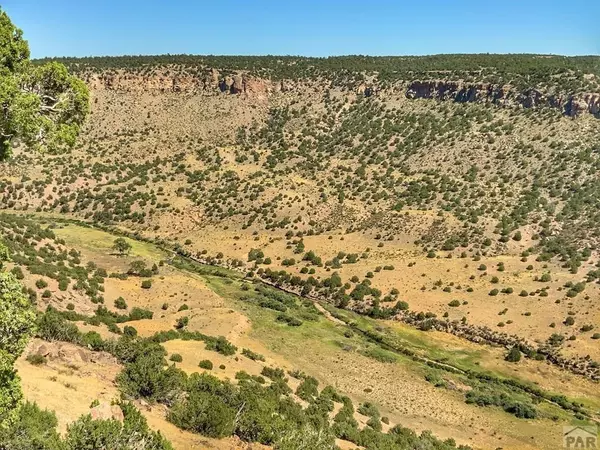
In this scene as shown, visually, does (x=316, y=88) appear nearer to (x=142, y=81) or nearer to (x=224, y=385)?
(x=142, y=81)

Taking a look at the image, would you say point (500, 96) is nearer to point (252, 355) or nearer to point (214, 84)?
point (214, 84)

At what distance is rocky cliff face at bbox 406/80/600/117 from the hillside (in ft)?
1.10

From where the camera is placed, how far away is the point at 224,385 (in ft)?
67.2

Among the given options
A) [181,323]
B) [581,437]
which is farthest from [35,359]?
[581,437]

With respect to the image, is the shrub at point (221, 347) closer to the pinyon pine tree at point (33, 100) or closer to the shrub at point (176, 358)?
the shrub at point (176, 358)

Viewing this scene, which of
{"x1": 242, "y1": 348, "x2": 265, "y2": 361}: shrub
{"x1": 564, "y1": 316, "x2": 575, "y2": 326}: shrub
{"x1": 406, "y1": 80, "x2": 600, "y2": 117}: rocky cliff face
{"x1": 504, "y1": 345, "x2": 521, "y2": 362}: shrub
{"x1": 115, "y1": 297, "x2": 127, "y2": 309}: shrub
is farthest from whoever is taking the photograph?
{"x1": 406, "y1": 80, "x2": 600, "y2": 117}: rocky cliff face

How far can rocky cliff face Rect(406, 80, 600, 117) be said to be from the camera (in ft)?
252

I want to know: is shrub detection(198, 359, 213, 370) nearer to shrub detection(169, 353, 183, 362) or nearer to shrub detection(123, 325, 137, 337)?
shrub detection(169, 353, 183, 362)

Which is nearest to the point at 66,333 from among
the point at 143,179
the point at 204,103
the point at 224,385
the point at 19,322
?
the point at 224,385

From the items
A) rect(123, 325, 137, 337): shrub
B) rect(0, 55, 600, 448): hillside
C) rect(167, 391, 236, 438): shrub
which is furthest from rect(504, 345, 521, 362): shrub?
rect(167, 391, 236, 438): shrub

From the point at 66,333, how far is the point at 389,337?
90.4 feet

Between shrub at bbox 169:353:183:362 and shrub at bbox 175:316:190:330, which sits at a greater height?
shrub at bbox 169:353:183:362

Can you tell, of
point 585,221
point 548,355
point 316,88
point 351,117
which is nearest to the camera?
point 548,355

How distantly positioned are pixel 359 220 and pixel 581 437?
41870mm
